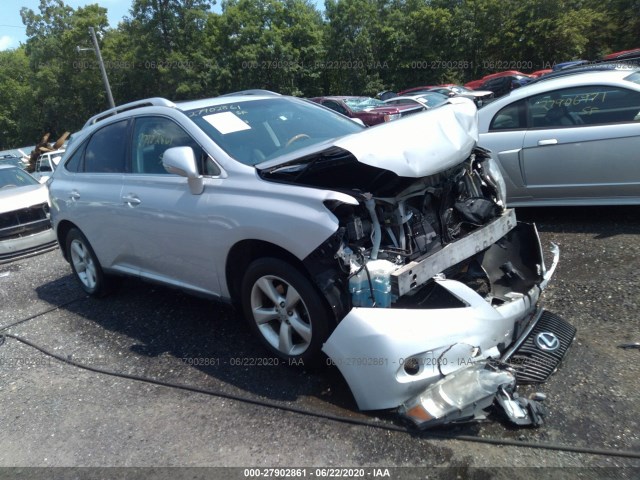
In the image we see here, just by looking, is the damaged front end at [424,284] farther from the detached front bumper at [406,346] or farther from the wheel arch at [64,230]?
the wheel arch at [64,230]

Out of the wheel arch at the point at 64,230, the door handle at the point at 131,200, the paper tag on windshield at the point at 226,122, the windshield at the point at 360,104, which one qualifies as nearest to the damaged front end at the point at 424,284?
the paper tag on windshield at the point at 226,122

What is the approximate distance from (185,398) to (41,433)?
940 mm

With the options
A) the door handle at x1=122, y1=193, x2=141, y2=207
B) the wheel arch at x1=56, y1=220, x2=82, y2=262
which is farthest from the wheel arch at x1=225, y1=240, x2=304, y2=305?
the wheel arch at x1=56, y1=220, x2=82, y2=262

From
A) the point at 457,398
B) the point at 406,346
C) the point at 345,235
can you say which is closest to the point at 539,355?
the point at 457,398

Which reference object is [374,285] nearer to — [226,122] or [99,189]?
[226,122]

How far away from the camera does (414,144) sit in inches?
127

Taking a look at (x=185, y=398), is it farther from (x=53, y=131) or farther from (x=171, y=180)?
(x=53, y=131)

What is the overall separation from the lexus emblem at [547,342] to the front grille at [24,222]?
740 centimetres

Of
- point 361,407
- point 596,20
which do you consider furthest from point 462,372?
point 596,20

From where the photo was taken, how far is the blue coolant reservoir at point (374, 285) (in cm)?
303

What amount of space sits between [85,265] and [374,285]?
3.86 metres

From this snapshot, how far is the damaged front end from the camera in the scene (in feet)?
9.30

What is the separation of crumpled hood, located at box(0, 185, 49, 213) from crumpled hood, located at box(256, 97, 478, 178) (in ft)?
19.3

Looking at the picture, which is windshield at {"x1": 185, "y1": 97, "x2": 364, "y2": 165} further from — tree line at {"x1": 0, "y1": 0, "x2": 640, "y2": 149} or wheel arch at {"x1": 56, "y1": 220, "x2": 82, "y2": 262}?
tree line at {"x1": 0, "y1": 0, "x2": 640, "y2": 149}
